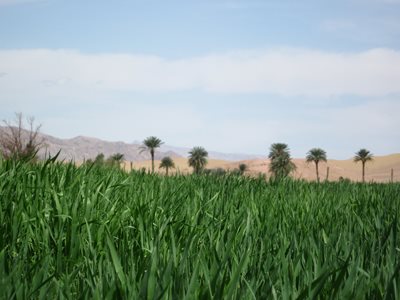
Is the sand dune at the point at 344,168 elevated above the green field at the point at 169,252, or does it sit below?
above

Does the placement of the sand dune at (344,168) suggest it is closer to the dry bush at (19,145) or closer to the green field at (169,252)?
the dry bush at (19,145)

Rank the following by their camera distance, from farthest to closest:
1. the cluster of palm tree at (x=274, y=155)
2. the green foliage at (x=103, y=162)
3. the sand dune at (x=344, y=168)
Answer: the sand dune at (x=344, y=168), the cluster of palm tree at (x=274, y=155), the green foliage at (x=103, y=162)

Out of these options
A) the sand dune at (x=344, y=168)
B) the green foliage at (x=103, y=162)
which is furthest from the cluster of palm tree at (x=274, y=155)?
the green foliage at (x=103, y=162)

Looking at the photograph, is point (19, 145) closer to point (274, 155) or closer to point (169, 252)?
point (169, 252)

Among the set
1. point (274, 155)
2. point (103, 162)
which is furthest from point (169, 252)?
point (274, 155)

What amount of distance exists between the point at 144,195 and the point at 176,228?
150 cm

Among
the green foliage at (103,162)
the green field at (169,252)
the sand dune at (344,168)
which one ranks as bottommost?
the green field at (169,252)

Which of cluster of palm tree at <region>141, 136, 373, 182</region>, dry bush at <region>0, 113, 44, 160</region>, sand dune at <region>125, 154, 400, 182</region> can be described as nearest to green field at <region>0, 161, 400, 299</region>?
dry bush at <region>0, 113, 44, 160</region>

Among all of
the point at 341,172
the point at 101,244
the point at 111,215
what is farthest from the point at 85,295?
the point at 341,172

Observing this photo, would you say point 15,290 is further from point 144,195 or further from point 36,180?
→ point 144,195

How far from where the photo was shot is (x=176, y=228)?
2988mm

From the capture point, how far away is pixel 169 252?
218 centimetres

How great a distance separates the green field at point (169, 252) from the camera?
1.70 meters

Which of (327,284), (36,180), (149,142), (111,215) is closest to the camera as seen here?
(327,284)
